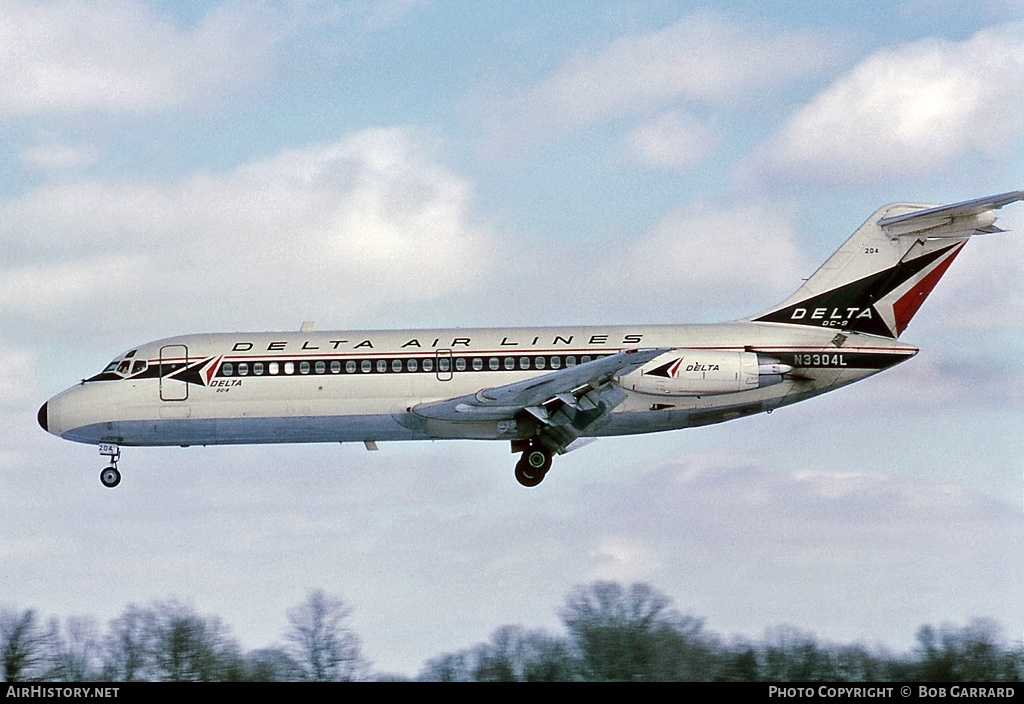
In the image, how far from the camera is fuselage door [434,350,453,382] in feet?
108

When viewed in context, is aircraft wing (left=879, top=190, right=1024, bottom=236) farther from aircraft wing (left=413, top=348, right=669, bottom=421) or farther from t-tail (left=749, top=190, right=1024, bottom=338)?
aircraft wing (left=413, top=348, right=669, bottom=421)

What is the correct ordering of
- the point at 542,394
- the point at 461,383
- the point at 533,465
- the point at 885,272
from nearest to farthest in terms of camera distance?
Answer: the point at 542,394
the point at 461,383
the point at 533,465
the point at 885,272

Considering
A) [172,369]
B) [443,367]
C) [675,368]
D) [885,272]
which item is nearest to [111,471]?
[172,369]

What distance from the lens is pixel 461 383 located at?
3272 centimetres

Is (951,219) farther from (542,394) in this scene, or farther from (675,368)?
(542,394)

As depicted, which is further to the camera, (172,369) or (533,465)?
(533,465)

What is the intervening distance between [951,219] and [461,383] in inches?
483

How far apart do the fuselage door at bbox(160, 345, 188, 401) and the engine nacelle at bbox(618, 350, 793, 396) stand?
1001 cm

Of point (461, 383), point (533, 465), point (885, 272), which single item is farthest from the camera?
point (885, 272)

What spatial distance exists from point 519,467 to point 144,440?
8663 mm
